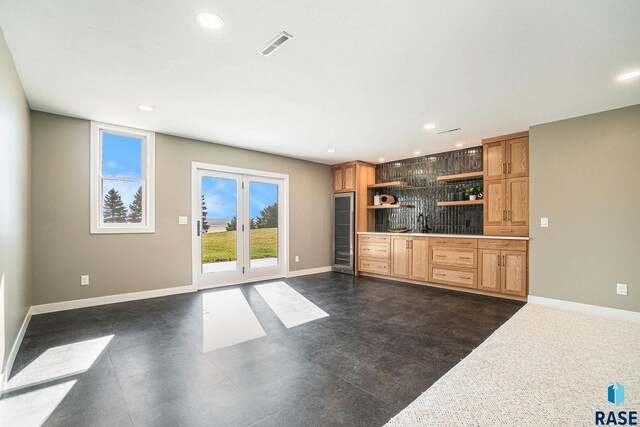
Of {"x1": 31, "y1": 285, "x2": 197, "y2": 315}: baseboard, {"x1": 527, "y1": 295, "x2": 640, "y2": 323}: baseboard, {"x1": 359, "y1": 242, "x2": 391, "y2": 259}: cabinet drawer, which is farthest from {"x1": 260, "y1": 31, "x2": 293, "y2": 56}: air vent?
{"x1": 527, "y1": 295, "x2": 640, "y2": 323}: baseboard

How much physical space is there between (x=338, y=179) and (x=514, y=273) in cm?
392

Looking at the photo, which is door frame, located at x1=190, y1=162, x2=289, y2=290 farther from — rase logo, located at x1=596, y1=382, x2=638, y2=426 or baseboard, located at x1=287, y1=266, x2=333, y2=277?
rase logo, located at x1=596, y1=382, x2=638, y2=426

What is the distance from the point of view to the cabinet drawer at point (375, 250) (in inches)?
226

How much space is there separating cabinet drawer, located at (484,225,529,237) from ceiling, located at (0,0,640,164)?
5.05 feet

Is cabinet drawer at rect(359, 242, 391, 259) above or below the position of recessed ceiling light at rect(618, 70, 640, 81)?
below

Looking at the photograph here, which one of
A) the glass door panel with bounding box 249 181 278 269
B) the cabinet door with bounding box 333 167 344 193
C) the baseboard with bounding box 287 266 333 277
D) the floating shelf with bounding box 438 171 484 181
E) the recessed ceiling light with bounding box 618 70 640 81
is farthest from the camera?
the cabinet door with bounding box 333 167 344 193

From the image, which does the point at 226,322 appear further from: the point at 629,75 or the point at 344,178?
the point at 629,75

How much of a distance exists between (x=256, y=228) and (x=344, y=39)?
4045 mm

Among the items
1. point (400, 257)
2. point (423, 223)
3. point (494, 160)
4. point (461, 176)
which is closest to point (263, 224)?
point (400, 257)

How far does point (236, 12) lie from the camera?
189 centimetres

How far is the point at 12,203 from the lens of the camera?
96.9 inches

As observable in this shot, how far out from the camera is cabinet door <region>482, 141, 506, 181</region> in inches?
179

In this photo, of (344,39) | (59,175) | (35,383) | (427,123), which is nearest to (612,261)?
(427,123)

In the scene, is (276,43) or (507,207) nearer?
(276,43)
